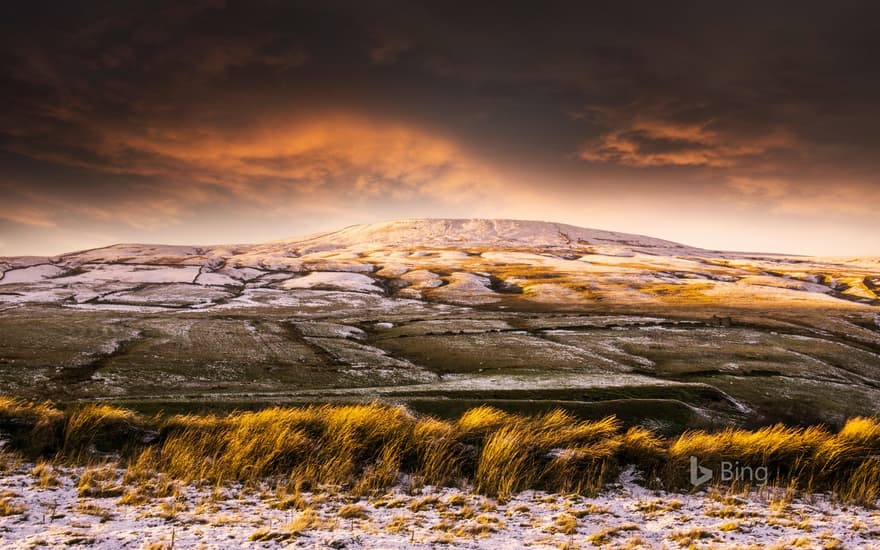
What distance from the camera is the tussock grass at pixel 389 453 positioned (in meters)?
11.4

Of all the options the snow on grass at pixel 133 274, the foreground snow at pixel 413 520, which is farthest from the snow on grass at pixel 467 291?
the foreground snow at pixel 413 520

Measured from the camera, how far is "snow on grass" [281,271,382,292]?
13150 cm

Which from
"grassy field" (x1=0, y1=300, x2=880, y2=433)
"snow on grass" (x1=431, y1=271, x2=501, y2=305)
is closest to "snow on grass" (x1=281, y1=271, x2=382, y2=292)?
"snow on grass" (x1=431, y1=271, x2=501, y2=305)

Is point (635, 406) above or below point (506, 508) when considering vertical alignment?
below

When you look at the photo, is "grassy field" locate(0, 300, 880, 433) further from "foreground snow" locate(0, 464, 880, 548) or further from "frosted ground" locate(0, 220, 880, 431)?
"foreground snow" locate(0, 464, 880, 548)

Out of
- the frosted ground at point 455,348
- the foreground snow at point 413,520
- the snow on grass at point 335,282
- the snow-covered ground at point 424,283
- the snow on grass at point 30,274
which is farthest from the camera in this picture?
the snow on grass at point 335,282

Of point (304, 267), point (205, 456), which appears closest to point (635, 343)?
point (205, 456)

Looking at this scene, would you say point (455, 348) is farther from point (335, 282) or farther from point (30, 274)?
point (30, 274)

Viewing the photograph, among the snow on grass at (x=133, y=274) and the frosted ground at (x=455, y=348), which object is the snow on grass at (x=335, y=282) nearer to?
the frosted ground at (x=455, y=348)

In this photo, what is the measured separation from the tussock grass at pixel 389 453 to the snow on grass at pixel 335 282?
11630 centimetres

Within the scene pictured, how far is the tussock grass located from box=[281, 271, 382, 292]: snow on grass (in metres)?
116

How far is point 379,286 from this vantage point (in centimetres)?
14000

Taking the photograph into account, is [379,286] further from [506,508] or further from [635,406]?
[506,508]

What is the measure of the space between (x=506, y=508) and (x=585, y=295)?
115 m
